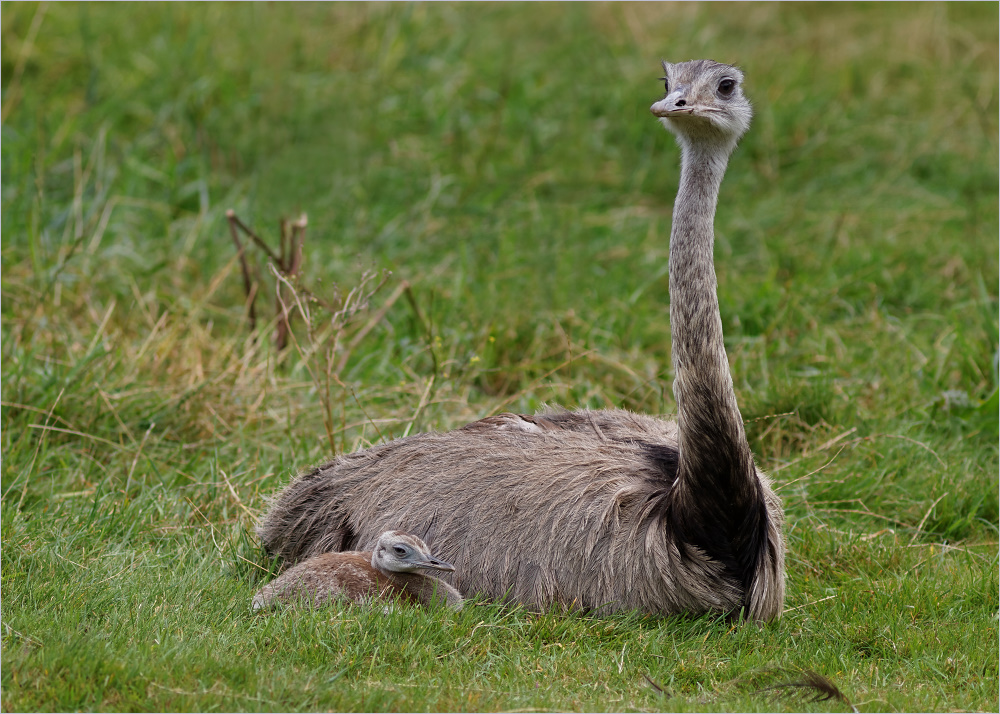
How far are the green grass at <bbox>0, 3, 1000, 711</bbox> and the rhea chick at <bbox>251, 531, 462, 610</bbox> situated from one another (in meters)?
0.14

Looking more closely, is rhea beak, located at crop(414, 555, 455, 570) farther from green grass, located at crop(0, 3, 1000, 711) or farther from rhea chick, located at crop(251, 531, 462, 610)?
green grass, located at crop(0, 3, 1000, 711)

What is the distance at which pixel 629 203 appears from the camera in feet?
30.2

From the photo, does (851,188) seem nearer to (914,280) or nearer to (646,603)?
(914,280)

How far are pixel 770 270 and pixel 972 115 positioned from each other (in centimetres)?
357

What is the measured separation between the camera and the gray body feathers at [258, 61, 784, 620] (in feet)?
14.0

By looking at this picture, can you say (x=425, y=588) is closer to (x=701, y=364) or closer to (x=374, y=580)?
(x=374, y=580)

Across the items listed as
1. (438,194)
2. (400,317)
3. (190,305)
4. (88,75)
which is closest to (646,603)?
(400,317)

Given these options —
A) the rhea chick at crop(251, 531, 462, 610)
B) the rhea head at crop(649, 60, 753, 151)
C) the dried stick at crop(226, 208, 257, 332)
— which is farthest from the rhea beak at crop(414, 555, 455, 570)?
the dried stick at crop(226, 208, 257, 332)

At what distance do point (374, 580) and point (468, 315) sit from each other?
289cm

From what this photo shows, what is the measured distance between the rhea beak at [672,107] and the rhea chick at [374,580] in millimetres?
1635

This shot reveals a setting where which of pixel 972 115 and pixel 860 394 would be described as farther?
pixel 972 115

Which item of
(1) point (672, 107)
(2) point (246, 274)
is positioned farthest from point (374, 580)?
(2) point (246, 274)

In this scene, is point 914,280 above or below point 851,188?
below

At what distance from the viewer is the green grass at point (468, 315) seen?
163 inches
